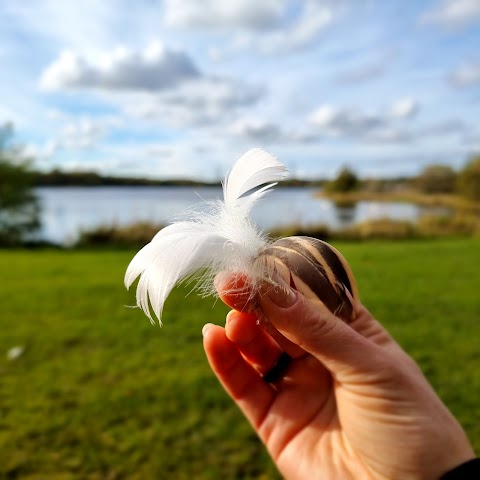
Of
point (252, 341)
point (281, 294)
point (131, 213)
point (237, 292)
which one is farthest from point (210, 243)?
point (131, 213)

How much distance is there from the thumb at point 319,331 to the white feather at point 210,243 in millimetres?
167

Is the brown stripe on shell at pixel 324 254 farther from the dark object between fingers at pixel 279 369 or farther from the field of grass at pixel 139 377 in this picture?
the field of grass at pixel 139 377

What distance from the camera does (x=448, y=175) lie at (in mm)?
36188

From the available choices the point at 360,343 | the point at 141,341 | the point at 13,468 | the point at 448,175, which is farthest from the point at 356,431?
the point at 448,175

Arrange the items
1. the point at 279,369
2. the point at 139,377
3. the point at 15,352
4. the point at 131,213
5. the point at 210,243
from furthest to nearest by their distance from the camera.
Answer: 1. the point at 131,213
2. the point at 15,352
3. the point at 139,377
4. the point at 279,369
5. the point at 210,243

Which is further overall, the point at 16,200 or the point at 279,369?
the point at 16,200

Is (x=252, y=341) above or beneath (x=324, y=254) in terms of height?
beneath

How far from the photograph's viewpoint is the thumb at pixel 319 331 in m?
1.95

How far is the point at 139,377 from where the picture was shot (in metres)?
5.88

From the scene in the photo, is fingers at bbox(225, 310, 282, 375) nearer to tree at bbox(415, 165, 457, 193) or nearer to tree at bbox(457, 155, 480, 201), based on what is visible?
tree at bbox(457, 155, 480, 201)

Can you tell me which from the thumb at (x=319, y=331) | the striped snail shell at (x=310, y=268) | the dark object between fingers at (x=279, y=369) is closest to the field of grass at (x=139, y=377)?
the dark object between fingers at (x=279, y=369)

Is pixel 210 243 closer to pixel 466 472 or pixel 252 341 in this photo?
pixel 252 341

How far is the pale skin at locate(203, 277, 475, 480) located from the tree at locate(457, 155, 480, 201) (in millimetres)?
34007

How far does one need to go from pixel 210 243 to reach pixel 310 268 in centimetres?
45
